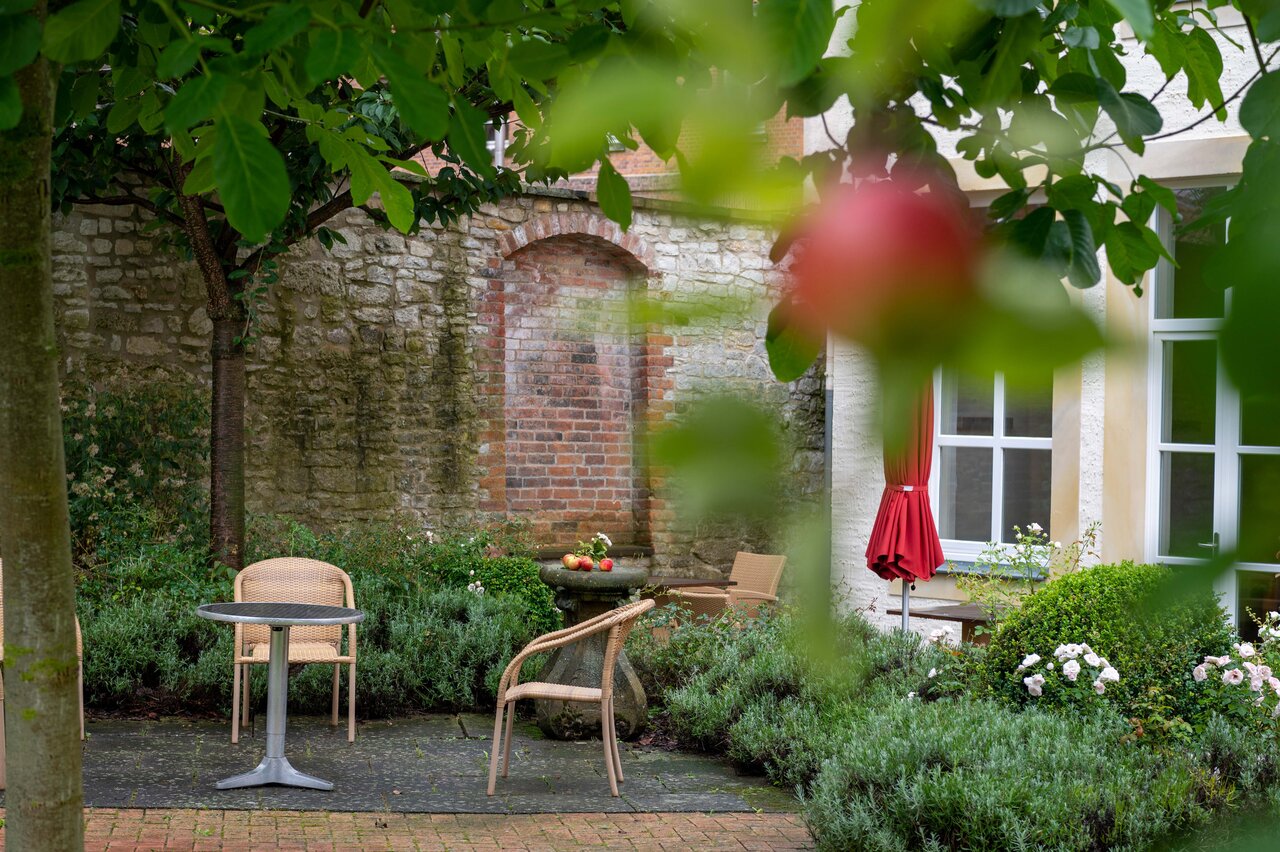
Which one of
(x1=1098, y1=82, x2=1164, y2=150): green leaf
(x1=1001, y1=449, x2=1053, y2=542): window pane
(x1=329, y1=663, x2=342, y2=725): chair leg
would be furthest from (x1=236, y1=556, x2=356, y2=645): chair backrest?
(x1=1098, y1=82, x2=1164, y2=150): green leaf

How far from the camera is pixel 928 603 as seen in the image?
7.75 meters

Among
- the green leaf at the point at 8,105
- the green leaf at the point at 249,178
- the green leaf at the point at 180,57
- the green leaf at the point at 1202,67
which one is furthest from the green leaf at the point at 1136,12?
the green leaf at the point at 8,105

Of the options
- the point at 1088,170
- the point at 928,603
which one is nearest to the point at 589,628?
the point at 928,603

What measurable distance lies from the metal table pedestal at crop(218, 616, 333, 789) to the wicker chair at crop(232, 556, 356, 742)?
2.01ft

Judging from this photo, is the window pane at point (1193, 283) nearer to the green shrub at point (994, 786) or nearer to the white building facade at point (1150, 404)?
the white building facade at point (1150, 404)

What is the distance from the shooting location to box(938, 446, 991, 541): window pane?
7.70m

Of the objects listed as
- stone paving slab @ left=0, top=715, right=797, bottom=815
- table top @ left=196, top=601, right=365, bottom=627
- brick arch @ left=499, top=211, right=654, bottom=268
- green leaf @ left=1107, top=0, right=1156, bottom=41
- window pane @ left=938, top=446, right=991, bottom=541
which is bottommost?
stone paving slab @ left=0, top=715, right=797, bottom=815

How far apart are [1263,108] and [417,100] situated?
1.71 ft

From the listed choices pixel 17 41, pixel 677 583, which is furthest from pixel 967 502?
pixel 17 41

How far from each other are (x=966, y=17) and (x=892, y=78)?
3 centimetres

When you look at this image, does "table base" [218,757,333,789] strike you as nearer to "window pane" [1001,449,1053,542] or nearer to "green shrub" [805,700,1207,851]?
"green shrub" [805,700,1207,851]

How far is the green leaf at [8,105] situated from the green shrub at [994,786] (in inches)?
131

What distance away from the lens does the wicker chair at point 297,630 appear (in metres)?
6.33

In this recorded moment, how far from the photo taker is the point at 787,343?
1.44 ft
